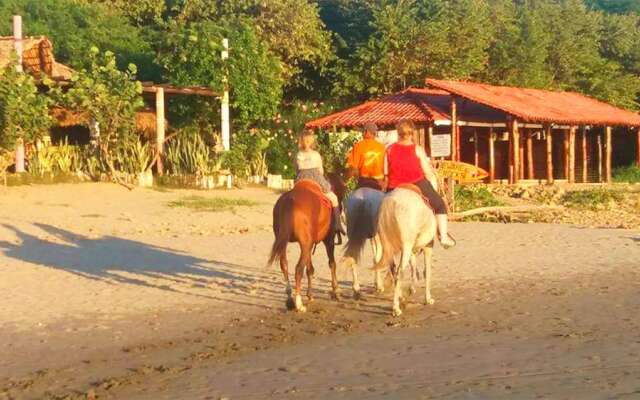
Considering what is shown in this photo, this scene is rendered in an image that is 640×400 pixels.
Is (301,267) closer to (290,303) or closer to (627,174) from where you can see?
(290,303)

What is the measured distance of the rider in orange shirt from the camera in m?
12.2

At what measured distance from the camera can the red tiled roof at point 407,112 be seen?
33.6 meters

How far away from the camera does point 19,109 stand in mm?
23031

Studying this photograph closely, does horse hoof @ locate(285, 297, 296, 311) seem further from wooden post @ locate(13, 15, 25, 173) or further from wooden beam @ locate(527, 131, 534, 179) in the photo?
wooden beam @ locate(527, 131, 534, 179)

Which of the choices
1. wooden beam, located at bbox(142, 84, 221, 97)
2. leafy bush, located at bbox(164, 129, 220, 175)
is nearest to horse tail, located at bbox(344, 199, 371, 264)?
leafy bush, located at bbox(164, 129, 220, 175)

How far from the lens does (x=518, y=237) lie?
61.3 feet

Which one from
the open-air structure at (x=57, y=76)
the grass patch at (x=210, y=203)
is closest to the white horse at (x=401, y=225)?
the grass patch at (x=210, y=203)

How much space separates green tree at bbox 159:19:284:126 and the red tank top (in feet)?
59.9

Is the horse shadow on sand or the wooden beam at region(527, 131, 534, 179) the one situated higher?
the wooden beam at region(527, 131, 534, 179)

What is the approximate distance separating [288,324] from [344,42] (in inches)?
1298

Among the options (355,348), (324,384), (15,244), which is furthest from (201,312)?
(15,244)

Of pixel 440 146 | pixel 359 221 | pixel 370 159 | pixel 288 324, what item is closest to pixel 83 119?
pixel 440 146

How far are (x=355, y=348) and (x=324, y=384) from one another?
4.94 feet

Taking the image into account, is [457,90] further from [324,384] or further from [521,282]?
[324,384]
